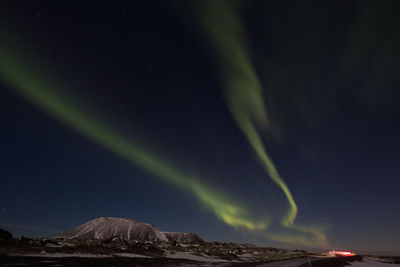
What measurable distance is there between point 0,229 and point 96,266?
959 inches

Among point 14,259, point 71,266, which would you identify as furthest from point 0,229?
point 71,266

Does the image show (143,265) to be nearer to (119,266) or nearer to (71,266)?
(119,266)

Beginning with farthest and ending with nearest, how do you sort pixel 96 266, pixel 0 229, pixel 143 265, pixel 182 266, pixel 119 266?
pixel 0 229 → pixel 182 266 → pixel 143 265 → pixel 119 266 → pixel 96 266

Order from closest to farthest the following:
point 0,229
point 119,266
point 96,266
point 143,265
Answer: point 96,266
point 119,266
point 143,265
point 0,229

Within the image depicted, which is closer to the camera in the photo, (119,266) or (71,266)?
(71,266)

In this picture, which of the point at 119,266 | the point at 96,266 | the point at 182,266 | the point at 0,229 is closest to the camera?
the point at 96,266

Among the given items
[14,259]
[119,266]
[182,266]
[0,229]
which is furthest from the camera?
[0,229]

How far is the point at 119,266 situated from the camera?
2511 centimetres

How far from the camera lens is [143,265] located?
28031 mm

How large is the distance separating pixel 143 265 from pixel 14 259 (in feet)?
42.0

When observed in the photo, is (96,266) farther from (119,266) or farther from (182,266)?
(182,266)

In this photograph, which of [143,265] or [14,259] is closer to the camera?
[14,259]

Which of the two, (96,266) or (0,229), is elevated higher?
(0,229)

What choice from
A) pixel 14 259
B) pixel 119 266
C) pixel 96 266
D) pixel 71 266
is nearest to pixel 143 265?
pixel 119 266
